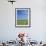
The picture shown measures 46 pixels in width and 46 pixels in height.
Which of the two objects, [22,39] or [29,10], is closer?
[22,39]

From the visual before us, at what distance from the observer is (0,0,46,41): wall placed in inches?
211

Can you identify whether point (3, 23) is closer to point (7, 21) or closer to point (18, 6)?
point (7, 21)

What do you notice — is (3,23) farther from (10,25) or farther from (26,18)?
(26,18)

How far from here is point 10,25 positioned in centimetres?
538

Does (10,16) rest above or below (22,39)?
above

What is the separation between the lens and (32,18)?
211 inches

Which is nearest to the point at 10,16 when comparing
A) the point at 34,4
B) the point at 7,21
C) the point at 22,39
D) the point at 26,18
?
the point at 7,21

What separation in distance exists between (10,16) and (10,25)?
0.34 m

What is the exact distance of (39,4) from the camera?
536 cm

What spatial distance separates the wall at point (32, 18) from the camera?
535 cm

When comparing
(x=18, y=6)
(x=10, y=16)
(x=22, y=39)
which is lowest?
(x=22, y=39)

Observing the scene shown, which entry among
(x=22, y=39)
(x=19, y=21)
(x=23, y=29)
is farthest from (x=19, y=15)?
(x=22, y=39)

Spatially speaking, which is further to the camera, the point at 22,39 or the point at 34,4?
Result: the point at 34,4

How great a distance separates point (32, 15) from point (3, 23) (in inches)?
45.3
